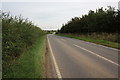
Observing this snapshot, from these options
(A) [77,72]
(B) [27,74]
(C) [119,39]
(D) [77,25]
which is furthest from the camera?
(D) [77,25]

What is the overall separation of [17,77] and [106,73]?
4028 mm

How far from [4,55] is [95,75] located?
A: 4103 mm

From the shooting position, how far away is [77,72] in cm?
906

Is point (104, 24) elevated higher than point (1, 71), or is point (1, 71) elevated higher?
point (104, 24)

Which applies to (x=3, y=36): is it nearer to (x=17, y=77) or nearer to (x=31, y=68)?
(x=31, y=68)

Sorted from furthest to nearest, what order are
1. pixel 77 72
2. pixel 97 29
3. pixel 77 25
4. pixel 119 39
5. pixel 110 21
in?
pixel 77 25 < pixel 97 29 < pixel 110 21 < pixel 119 39 < pixel 77 72

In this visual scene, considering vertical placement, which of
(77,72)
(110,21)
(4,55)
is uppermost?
(110,21)

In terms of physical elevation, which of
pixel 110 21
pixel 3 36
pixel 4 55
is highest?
pixel 110 21

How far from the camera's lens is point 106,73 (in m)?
8.84

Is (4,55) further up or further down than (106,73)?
further up

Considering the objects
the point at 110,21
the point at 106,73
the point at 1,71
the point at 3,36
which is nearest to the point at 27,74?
the point at 1,71

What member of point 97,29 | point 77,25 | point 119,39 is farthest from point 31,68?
point 77,25

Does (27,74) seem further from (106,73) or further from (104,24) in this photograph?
(104,24)

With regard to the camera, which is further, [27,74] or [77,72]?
[77,72]
